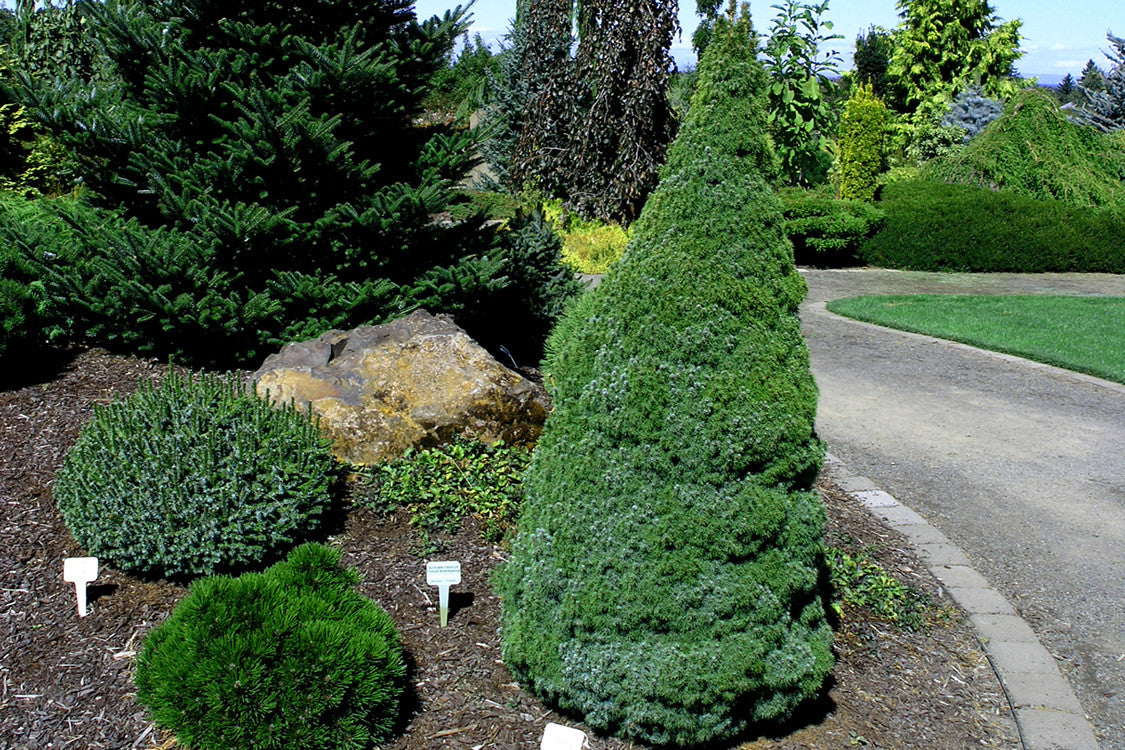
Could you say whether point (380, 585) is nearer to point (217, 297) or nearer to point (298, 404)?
point (298, 404)

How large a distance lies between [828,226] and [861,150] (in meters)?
2.69

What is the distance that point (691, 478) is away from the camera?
2.78 m

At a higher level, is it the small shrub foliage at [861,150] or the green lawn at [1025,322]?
the small shrub foliage at [861,150]

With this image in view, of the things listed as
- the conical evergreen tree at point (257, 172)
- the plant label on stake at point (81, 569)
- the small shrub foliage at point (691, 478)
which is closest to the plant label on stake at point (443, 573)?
the small shrub foliage at point (691, 478)

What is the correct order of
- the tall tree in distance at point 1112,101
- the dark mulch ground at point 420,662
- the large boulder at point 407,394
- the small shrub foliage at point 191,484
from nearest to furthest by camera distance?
the dark mulch ground at point 420,662, the small shrub foliage at point 191,484, the large boulder at point 407,394, the tall tree in distance at point 1112,101

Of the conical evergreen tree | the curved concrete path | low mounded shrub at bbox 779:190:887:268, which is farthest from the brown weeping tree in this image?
the conical evergreen tree

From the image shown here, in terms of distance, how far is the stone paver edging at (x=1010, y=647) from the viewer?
3.21m

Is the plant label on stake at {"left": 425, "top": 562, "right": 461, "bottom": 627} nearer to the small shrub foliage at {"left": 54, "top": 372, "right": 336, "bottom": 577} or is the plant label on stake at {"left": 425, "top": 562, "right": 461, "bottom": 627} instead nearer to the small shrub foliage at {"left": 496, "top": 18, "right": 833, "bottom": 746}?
the small shrub foliage at {"left": 496, "top": 18, "right": 833, "bottom": 746}

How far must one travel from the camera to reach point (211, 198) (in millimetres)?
5324

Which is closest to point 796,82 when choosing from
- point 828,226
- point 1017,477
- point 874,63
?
point 828,226

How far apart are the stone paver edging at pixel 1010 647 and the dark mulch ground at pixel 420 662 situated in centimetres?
8

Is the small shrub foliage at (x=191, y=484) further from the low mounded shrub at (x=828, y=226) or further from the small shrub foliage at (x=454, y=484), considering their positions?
the low mounded shrub at (x=828, y=226)

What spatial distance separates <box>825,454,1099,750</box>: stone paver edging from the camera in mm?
3207

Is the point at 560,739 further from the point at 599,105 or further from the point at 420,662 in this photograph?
the point at 599,105
